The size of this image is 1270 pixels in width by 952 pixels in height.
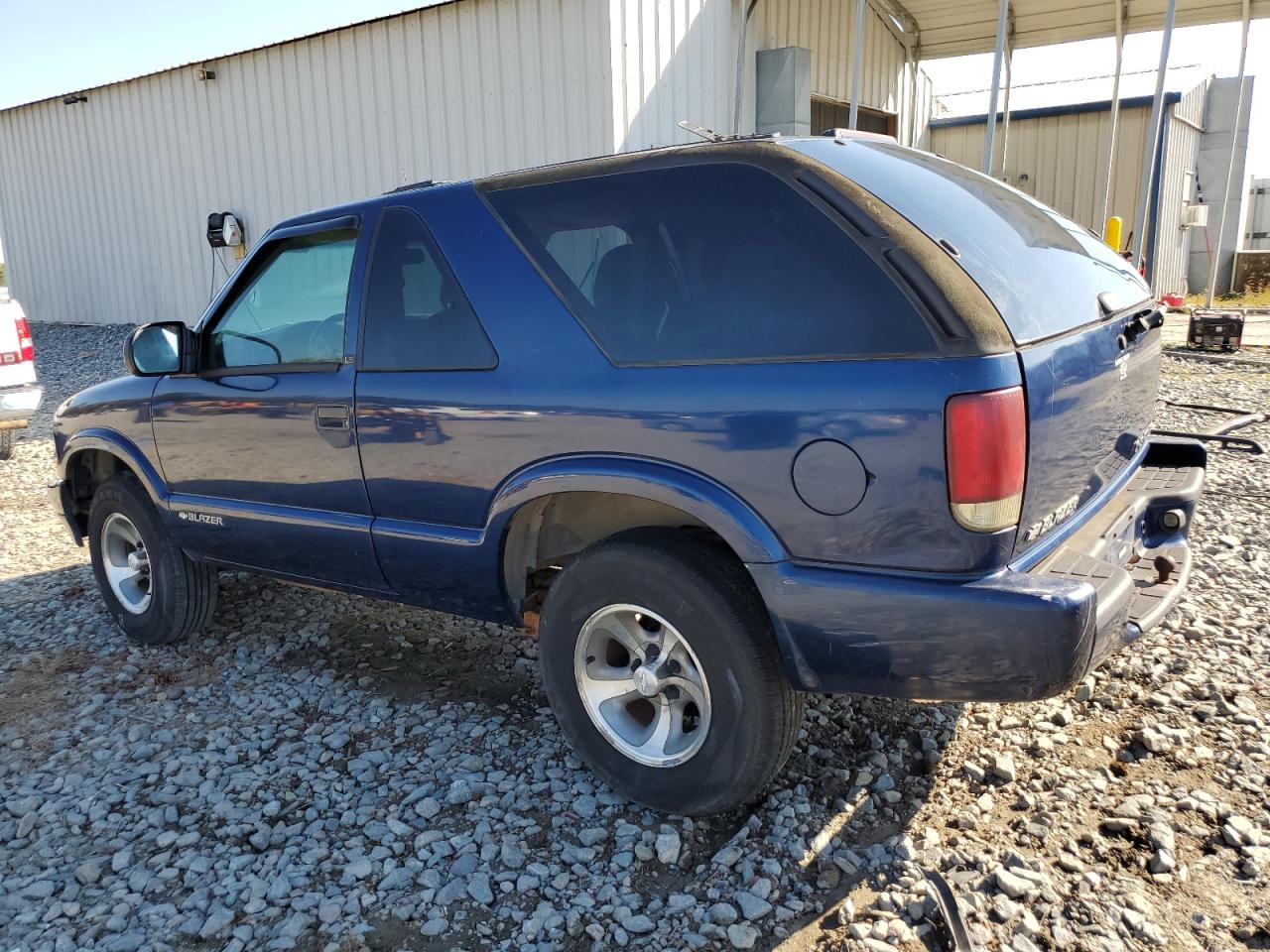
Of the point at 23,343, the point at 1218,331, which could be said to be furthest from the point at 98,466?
the point at 1218,331

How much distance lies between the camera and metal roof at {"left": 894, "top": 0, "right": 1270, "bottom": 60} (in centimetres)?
1276

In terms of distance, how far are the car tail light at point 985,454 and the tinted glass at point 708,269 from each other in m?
0.20

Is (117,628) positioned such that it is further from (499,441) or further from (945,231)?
(945,231)

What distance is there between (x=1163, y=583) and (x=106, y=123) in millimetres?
16928

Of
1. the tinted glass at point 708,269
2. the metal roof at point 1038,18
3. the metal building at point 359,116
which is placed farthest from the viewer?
the metal roof at point 1038,18

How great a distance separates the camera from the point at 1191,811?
2.75m

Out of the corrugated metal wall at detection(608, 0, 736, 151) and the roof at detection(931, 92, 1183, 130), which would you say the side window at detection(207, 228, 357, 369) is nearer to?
the corrugated metal wall at detection(608, 0, 736, 151)

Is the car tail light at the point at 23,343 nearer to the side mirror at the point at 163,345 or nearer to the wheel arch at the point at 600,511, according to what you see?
the side mirror at the point at 163,345

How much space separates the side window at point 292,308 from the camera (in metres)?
3.45

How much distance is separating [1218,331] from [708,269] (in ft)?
36.7

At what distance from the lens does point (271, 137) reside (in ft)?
42.2

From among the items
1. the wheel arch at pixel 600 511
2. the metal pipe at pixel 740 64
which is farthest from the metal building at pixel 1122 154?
the wheel arch at pixel 600 511

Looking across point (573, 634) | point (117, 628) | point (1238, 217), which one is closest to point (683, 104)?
point (117, 628)

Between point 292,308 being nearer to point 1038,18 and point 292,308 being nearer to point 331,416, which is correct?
point 331,416
